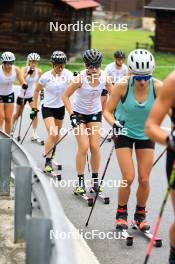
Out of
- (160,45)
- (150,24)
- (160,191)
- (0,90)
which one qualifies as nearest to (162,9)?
(160,45)

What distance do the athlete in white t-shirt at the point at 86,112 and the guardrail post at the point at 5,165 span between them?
1.51 m

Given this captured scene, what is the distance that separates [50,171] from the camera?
1094 cm

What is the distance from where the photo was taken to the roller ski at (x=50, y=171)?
10.6m

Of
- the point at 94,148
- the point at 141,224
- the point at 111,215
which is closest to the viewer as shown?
the point at 141,224

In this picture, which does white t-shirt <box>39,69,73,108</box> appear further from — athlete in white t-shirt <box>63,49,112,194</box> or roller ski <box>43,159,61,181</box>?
athlete in white t-shirt <box>63,49,112,194</box>

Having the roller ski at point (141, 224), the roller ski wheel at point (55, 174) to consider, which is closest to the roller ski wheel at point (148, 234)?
the roller ski at point (141, 224)

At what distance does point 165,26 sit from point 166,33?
56 cm

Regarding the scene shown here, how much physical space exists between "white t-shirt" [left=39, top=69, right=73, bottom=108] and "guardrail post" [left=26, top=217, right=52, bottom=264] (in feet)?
21.2

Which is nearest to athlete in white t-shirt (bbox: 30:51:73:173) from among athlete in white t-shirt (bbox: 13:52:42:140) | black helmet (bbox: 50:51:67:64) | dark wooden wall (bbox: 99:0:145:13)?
black helmet (bbox: 50:51:67:64)

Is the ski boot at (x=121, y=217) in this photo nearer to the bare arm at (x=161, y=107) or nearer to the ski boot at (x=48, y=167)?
the bare arm at (x=161, y=107)

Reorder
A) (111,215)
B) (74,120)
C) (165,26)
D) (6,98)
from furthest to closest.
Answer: (165,26) < (6,98) < (74,120) < (111,215)

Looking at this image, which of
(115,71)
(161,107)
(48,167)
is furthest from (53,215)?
(115,71)

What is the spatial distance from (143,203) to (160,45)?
122ft

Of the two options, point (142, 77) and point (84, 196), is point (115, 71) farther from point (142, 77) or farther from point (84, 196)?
point (142, 77)
